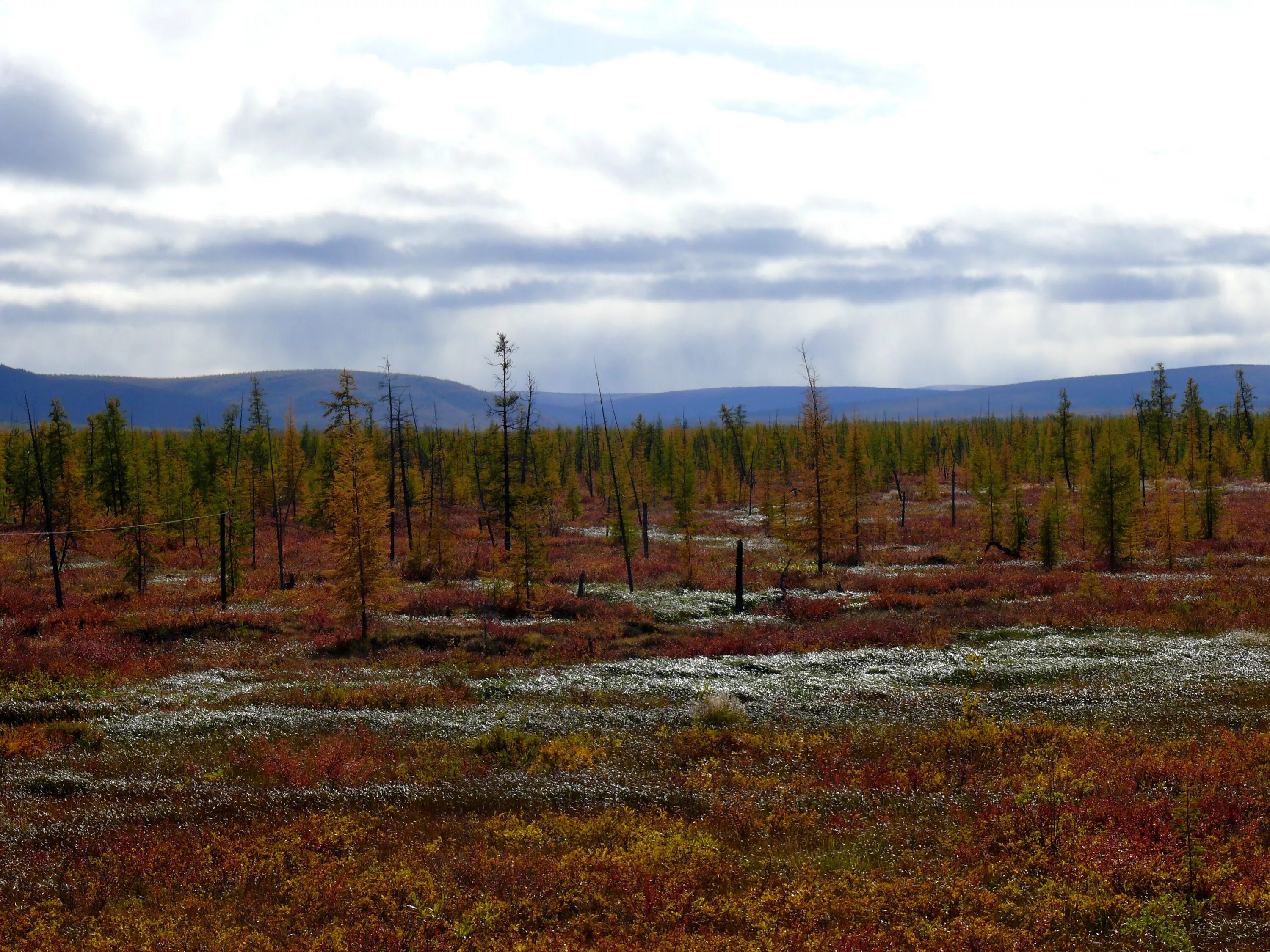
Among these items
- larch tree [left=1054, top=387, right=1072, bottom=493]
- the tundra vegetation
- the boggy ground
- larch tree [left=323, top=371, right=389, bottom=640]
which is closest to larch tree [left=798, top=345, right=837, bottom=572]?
the tundra vegetation

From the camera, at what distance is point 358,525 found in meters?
30.4

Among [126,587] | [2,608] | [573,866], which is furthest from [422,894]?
[126,587]

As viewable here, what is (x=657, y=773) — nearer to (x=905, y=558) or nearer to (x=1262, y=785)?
(x=1262, y=785)

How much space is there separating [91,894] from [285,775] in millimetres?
4970

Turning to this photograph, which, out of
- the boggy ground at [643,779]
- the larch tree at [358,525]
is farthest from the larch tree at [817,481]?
the larch tree at [358,525]

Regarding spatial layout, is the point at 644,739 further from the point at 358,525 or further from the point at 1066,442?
the point at 1066,442

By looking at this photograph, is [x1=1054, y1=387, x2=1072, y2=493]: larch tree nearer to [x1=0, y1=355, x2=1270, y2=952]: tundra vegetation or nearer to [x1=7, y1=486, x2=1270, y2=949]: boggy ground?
[x1=0, y1=355, x2=1270, y2=952]: tundra vegetation

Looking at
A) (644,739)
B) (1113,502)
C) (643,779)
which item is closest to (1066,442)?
(1113,502)

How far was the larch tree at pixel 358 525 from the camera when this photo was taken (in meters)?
30.3

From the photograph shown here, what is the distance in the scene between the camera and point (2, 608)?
1406 inches

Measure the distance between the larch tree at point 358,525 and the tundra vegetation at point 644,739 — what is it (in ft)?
0.42

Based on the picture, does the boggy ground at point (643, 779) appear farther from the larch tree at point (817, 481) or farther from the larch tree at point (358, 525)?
the larch tree at point (817, 481)

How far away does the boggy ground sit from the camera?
11.1m

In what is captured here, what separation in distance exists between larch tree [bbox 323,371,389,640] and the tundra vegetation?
127 mm
